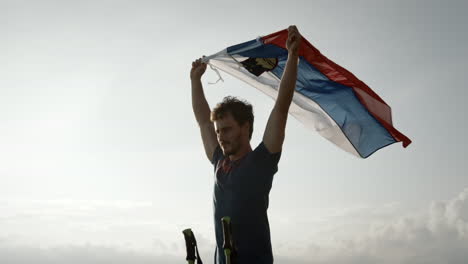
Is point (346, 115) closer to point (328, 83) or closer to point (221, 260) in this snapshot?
point (328, 83)

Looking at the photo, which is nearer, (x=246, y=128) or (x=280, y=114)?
(x=280, y=114)

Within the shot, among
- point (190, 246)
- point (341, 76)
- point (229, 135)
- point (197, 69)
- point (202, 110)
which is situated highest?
point (197, 69)

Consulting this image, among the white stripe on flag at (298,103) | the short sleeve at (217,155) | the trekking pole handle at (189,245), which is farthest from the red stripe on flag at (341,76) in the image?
the trekking pole handle at (189,245)

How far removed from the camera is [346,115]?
7.95 metres

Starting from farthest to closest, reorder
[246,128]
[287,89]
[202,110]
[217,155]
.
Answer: [202,110], [217,155], [246,128], [287,89]

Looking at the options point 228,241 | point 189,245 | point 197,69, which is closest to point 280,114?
point 228,241

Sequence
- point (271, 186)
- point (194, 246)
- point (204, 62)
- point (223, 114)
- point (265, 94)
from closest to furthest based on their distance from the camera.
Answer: point (194, 246) → point (271, 186) → point (223, 114) → point (204, 62) → point (265, 94)

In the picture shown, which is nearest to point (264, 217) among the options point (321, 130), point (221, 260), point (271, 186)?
point (271, 186)

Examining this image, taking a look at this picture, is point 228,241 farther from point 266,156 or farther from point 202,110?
point 202,110

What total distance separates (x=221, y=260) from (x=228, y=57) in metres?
3.98

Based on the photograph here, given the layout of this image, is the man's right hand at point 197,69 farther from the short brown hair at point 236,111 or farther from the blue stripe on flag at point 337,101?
the short brown hair at point 236,111

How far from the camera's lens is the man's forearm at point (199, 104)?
7.19 meters

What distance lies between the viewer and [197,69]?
24.9 ft

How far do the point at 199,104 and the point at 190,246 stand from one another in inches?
115
